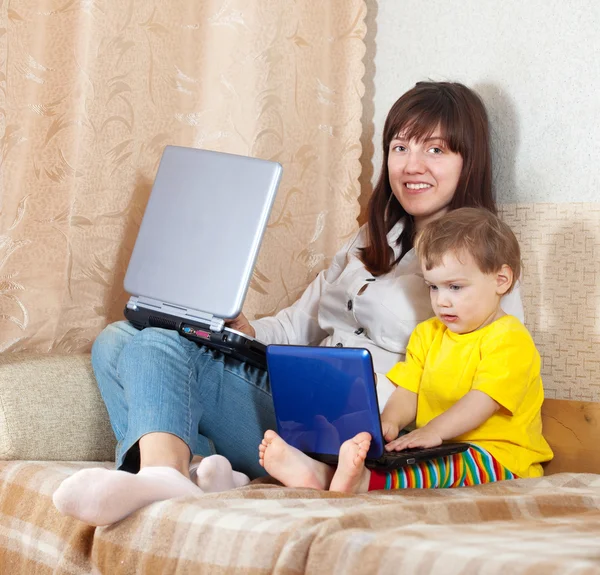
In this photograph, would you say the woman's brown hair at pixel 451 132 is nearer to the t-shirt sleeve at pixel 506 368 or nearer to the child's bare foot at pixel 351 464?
the t-shirt sleeve at pixel 506 368

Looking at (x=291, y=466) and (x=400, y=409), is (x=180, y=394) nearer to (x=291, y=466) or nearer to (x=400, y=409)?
(x=291, y=466)

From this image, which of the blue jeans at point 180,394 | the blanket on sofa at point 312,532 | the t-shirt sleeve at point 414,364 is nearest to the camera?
the blanket on sofa at point 312,532

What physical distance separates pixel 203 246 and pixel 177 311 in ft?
0.38

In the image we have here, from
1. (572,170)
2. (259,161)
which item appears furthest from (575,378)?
(259,161)

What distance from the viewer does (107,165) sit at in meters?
1.62

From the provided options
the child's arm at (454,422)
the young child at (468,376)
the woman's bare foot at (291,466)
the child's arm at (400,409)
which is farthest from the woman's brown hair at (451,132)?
the woman's bare foot at (291,466)

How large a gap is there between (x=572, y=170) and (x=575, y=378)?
0.38 metres

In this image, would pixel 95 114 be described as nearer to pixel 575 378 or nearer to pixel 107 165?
pixel 107 165

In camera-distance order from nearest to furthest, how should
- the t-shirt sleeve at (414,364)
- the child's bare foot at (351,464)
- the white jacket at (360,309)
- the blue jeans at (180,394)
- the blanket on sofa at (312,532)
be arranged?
1. the blanket on sofa at (312,532)
2. the child's bare foot at (351,464)
3. the blue jeans at (180,394)
4. the t-shirt sleeve at (414,364)
5. the white jacket at (360,309)

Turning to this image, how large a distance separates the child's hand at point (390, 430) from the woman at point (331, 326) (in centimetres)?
8

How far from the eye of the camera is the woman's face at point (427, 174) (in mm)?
1581

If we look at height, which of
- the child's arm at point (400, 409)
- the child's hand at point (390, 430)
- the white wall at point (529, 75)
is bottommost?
the child's hand at point (390, 430)

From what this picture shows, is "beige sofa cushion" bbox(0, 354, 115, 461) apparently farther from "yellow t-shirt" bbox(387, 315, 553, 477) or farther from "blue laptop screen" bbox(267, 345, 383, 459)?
"yellow t-shirt" bbox(387, 315, 553, 477)

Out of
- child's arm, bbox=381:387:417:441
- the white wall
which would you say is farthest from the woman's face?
child's arm, bbox=381:387:417:441
